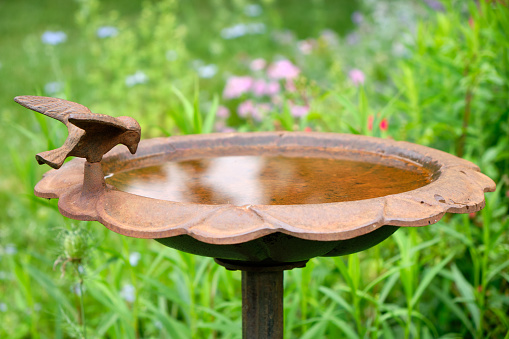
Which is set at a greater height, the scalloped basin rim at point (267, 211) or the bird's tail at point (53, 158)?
the bird's tail at point (53, 158)

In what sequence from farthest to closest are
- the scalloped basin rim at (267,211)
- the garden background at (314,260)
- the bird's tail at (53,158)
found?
the garden background at (314,260) → the bird's tail at (53,158) → the scalloped basin rim at (267,211)

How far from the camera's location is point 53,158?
1.25 meters

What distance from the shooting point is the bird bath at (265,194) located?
3.69ft

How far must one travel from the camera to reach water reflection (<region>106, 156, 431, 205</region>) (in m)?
1.48

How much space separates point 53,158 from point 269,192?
61 centimetres

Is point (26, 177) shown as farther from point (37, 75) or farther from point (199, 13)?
point (199, 13)

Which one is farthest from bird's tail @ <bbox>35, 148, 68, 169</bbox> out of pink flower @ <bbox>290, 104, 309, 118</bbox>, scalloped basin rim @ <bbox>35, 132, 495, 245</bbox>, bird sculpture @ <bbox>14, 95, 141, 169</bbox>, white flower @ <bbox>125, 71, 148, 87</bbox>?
white flower @ <bbox>125, 71, 148, 87</bbox>

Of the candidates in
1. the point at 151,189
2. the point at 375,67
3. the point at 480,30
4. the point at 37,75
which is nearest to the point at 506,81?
the point at 480,30

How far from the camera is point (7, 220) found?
385 cm

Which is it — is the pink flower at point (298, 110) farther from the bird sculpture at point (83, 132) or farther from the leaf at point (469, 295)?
the bird sculpture at point (83, 132)

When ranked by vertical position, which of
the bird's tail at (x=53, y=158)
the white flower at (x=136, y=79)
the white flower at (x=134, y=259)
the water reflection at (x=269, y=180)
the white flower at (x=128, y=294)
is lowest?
the white flower at (x=128, y=294)

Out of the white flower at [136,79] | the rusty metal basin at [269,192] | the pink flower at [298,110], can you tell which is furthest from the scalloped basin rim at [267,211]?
the white flower at [136,79]

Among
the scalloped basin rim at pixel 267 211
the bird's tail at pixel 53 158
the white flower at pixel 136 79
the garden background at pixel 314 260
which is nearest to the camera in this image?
the scalloped basin rim at pixel 267 211

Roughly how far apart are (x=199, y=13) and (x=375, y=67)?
20.4 feet
